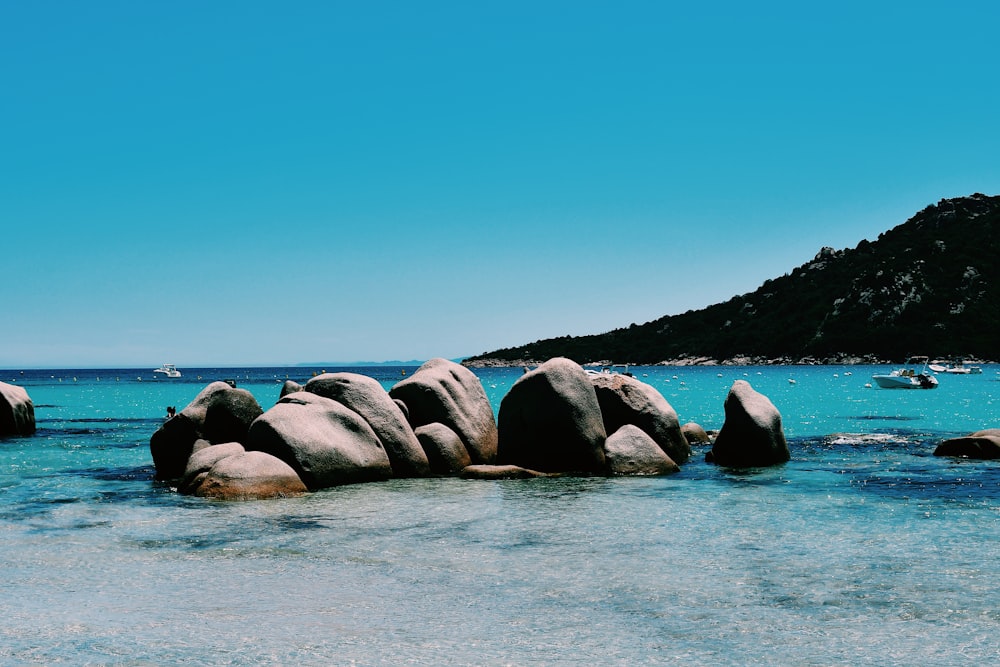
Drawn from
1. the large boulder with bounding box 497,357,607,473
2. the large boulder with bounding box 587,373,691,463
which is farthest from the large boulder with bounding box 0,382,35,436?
the large boulder with bounding box 587,373,691,463

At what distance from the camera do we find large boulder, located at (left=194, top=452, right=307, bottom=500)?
1792 centimetres

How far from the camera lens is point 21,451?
31.3 m

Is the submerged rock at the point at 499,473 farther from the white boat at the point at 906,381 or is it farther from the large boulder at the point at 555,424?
the white boat at the point at 906,381

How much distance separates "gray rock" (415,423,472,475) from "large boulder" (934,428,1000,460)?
15.5 meters

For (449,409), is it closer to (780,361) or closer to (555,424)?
(555,424)

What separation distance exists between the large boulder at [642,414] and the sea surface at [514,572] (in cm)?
319

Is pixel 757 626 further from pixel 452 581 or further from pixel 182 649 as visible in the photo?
pixel 182 649

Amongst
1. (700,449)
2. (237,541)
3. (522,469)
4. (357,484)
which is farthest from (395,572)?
(700,449)

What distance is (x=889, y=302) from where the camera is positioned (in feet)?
486

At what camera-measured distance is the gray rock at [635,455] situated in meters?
22.8

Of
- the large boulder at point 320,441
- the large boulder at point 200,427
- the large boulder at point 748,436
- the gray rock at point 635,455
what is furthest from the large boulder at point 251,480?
the large boulder at point 748,436

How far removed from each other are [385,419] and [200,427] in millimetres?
5303

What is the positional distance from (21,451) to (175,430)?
12.3m

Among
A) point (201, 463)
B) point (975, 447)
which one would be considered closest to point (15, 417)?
point (201, 463)
